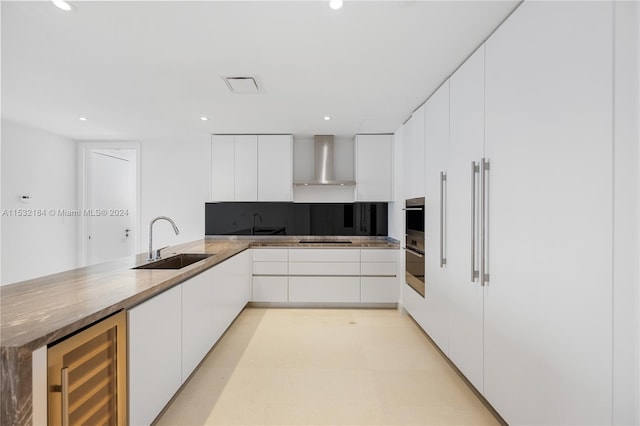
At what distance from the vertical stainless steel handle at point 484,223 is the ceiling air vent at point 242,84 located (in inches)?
71.6

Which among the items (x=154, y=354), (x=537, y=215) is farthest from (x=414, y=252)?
(x=154, y=354)

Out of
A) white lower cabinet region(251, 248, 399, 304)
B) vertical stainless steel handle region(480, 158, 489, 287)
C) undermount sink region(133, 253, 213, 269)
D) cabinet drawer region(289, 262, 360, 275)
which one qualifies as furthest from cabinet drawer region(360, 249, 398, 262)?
vertical stainless steel handle region(480, 158, 489, 287)

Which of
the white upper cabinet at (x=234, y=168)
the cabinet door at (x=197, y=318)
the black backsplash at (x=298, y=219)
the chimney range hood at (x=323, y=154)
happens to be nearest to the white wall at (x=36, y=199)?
the white upper cabinet at (x=234, y=168)

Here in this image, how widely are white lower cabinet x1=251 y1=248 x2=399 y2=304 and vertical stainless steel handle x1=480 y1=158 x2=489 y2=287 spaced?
2.07 meters

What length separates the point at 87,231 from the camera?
15.2 feet

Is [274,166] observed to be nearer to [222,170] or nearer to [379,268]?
[222,170]

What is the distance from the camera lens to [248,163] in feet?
13.7

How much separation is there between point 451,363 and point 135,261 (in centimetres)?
259

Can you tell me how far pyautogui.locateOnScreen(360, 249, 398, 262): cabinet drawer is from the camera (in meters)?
3.89

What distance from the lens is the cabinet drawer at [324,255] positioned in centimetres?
390

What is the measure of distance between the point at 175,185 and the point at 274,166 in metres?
1.64

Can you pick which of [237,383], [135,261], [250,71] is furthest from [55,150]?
[237,383]

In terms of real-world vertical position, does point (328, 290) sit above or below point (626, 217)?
below

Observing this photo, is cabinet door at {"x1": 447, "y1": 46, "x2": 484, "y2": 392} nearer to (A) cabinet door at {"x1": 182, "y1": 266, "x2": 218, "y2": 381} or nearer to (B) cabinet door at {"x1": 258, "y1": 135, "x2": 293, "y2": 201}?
(A) cabinet door at {"x1": 182, "y1": 266, "x2": 218, "y2": 381}
